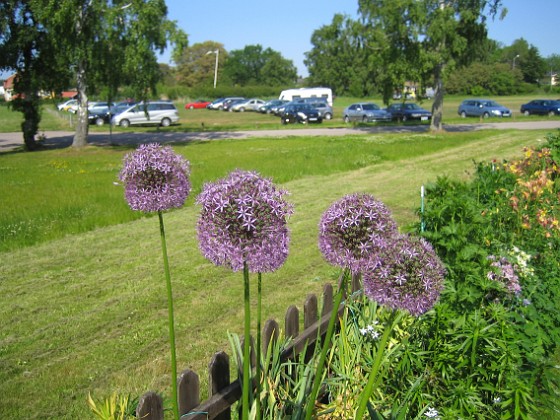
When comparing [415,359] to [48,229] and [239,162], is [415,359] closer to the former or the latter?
[48,229]

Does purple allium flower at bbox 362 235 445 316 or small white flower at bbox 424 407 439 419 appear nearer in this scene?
purple allium flower at bbox 362 235 445 316

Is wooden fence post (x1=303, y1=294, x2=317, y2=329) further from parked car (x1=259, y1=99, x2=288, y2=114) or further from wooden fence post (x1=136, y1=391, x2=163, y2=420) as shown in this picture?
parked car (x1=259, y1=99, x2=288, y2=114)

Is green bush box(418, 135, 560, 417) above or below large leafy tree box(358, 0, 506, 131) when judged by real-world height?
below

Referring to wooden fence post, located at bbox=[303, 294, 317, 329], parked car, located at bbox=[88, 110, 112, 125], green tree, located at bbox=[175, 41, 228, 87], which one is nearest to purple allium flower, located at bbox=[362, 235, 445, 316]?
wooden fence post, located at bbox=[303, 294, 317, 329]

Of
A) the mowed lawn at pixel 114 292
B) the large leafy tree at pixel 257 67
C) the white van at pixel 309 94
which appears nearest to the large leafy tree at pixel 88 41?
the mowed lawn at pixel 114 292

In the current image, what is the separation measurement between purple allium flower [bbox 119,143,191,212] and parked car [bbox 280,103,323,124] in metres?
41.6

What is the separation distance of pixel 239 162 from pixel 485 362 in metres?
15.3

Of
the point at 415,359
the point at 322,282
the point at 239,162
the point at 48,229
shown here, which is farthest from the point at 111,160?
the point at 415,359

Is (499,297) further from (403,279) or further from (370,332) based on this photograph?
(403,279)

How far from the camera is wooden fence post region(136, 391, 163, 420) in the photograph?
2.33m

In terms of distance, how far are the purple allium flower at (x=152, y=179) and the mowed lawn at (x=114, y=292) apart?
2.43 m

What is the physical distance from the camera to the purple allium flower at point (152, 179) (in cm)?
238

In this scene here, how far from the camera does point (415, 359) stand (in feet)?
11.2

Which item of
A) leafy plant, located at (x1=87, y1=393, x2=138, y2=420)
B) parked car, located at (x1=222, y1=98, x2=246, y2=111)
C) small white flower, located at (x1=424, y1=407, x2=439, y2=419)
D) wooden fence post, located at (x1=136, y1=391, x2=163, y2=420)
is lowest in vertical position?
small white flower, located at (x1=424, y1=407, x2=439, y2=419)
